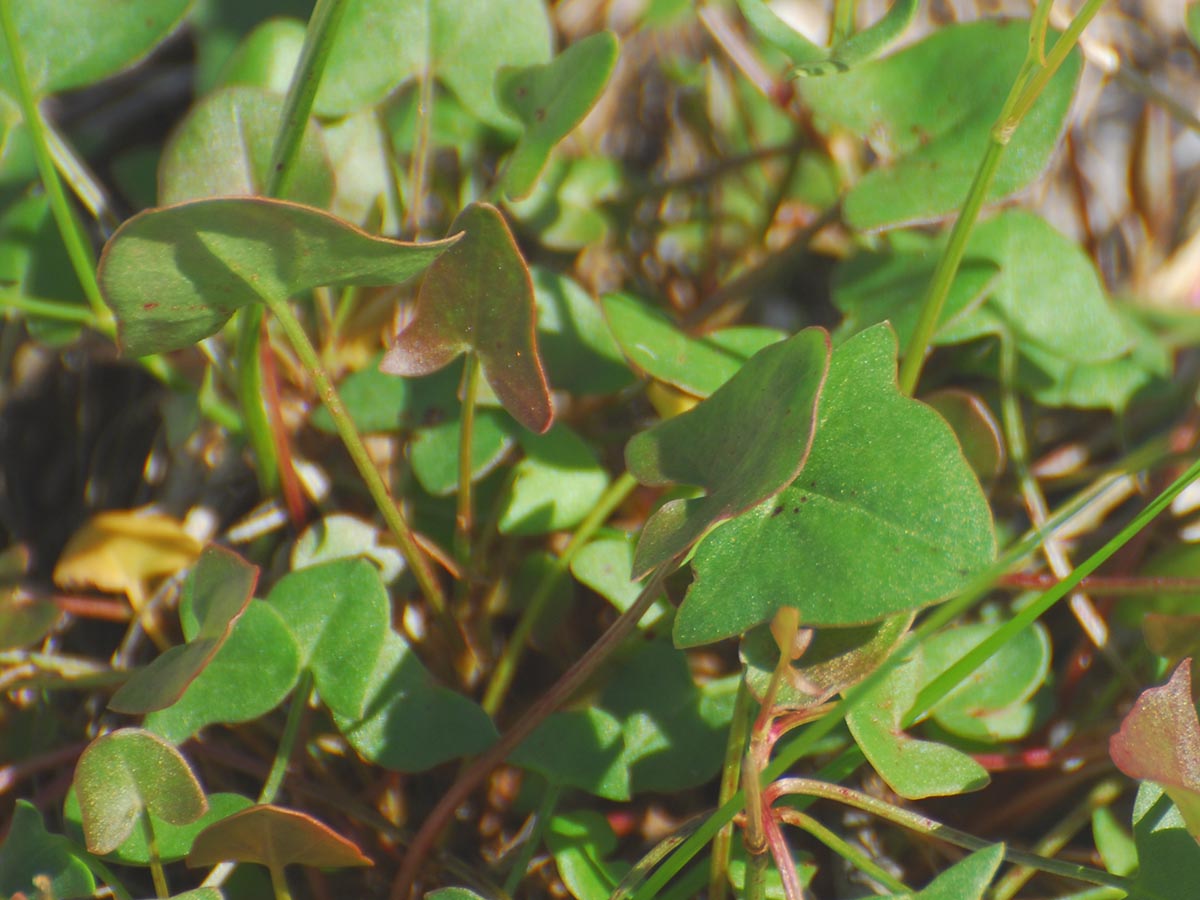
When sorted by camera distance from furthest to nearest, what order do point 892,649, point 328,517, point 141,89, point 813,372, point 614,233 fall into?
1. point 141,89
2. point 614,233
3. point 328,517
4. point 892,649
5. point 813,372

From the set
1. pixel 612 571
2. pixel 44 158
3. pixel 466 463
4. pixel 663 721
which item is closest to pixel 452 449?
pixel 466 463

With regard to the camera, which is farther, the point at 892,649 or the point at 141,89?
the point at 141,89

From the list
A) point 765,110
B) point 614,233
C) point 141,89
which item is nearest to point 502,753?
point 614,233

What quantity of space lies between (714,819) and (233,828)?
273 millimetres

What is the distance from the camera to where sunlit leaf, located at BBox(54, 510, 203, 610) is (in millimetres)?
852

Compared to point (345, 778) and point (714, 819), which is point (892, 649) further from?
point (345, 778)

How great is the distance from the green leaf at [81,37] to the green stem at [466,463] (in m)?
0.42

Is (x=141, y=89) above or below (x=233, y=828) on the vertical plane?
above

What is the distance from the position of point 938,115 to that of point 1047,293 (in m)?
0.19

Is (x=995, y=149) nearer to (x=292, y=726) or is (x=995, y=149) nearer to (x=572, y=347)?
(x=572, y=347)

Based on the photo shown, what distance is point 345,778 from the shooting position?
0.84 m

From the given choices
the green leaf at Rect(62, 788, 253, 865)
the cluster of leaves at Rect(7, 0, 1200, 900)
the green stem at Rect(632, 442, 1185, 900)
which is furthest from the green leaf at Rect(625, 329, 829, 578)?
the green leaf at Rect(62, 788, 253, 865)

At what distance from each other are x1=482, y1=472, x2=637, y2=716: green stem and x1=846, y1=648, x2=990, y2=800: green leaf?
25 cm

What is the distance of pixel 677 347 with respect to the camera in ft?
2.59
